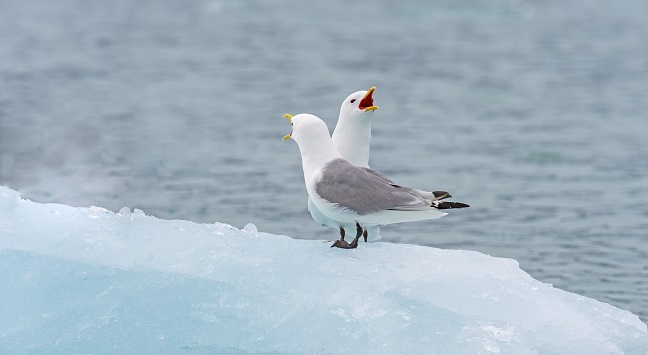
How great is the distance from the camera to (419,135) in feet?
68.7

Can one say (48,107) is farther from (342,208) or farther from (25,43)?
(342,208)

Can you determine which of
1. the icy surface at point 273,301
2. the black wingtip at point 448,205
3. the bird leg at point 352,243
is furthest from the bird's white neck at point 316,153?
the black wingtip at point 448,205

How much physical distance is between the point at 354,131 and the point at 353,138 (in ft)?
0.15

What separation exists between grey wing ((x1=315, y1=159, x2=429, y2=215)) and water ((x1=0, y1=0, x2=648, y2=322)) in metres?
5.26

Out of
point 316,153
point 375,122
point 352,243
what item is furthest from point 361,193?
point 375,122

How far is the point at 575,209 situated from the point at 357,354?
973cm

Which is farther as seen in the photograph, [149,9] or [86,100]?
[149,9]

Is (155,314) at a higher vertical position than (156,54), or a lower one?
higher

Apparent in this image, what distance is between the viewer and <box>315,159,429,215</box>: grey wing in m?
6.11

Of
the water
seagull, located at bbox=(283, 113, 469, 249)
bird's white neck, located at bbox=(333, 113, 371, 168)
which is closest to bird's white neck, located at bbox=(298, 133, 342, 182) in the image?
seagull, located at bbox=(283, 113, 469, 249)

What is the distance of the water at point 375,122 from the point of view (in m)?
14.2

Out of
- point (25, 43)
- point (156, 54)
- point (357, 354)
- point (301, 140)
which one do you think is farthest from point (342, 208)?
point (25, 43)

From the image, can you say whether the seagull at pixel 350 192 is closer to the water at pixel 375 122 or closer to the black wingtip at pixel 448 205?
the black wingtip at pixel 448 205

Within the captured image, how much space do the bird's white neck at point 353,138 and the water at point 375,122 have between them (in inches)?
197
